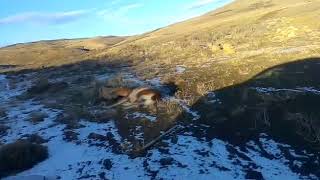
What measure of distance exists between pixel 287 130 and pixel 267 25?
93.5 ft

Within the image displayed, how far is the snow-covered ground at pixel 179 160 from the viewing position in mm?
20312

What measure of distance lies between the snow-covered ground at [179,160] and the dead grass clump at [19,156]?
398 millimetres

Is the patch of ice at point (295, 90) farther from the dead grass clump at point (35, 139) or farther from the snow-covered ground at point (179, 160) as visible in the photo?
the dead grass clump at point (35, 139)

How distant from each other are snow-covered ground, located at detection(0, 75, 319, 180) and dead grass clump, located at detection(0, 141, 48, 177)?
1.30 ft

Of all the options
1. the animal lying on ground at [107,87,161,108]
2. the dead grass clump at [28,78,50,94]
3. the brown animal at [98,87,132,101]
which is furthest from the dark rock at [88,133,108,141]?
the dead grass clump at [28,78,50,94]

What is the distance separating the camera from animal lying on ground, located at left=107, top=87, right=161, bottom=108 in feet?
95.2

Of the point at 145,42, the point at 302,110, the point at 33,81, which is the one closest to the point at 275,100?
the point at 302,110

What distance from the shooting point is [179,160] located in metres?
21.6

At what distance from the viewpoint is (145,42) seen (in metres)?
58.2

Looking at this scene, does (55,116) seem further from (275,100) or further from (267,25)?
(267,25)

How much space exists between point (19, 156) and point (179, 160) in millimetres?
6361

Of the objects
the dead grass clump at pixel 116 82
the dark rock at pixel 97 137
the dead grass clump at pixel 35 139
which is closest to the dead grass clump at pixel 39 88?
the dead grass clump at pixel 116 82

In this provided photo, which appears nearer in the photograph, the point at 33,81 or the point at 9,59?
the point at 33,81

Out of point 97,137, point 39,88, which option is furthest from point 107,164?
point 39,88
